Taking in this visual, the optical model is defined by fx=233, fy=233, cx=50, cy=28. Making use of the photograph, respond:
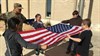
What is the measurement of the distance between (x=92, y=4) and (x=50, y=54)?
6.55 metres

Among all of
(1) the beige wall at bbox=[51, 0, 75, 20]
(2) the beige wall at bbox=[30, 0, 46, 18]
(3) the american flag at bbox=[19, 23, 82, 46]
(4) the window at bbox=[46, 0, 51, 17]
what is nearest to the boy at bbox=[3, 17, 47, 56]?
(3) the american flag at bbox=[19, 23, 82, 46]

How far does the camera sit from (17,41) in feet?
14.5

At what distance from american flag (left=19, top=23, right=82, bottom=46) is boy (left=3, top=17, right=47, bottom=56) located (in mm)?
1281

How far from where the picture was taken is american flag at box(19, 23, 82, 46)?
6.03 m

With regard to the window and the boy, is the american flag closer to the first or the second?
the boy

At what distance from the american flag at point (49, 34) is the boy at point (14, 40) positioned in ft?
4.20

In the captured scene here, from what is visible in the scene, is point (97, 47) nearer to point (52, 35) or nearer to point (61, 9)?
point (52, 35)

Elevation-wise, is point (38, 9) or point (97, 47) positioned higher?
point (38, 9)

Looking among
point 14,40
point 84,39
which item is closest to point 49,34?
point 84,39

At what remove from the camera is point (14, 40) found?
4477mm

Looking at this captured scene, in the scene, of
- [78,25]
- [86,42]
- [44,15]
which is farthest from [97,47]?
[44,15]

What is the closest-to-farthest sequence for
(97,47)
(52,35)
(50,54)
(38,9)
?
(52,35)
(50,54)
(97,47)
(38,9)

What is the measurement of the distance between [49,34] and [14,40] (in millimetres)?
2367

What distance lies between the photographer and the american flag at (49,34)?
6.03 m
